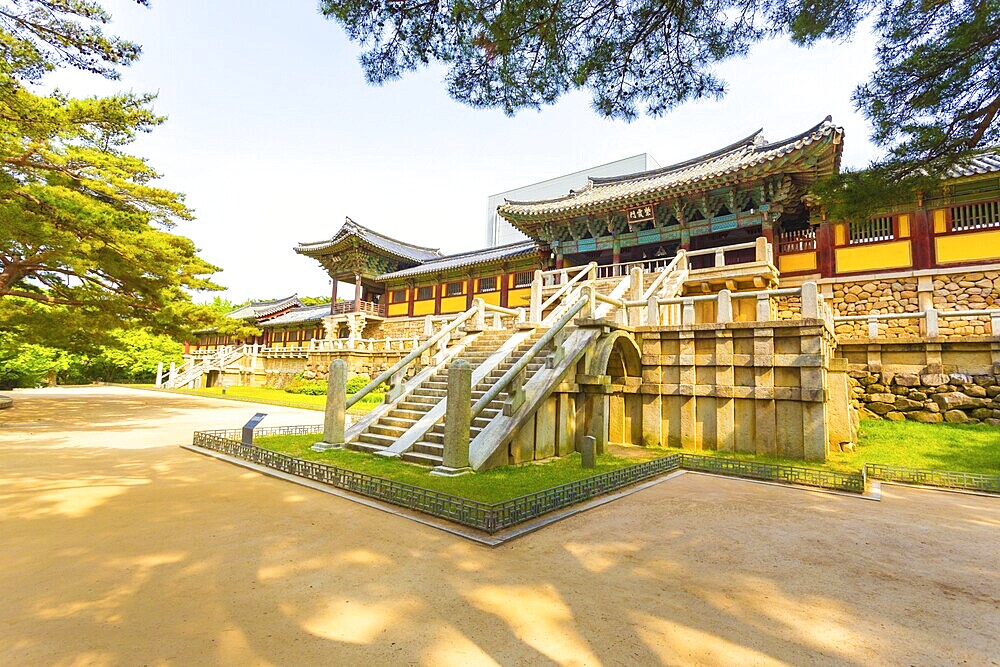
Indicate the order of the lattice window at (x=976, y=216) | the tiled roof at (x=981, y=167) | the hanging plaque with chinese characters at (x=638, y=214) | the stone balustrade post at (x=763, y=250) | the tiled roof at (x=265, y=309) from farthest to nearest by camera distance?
the tiled roof at (x=265, y=309), the hanging plaque with chinese characters at (x=638, y=214), the stone balustrade post at (x=763, y=250), the lattice window at (x=976, y=216), the tiled roof at (x=981, y=167)

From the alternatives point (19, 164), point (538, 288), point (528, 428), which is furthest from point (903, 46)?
point (19, 164)

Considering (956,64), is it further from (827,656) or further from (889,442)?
(889,442)

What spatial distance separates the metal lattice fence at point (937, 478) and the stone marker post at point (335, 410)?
9.44 m

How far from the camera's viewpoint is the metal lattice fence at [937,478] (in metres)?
6.59

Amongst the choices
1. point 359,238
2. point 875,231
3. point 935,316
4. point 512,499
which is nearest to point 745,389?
point 935,316

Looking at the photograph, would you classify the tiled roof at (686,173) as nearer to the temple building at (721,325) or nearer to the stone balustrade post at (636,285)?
the temple building at (721,325)

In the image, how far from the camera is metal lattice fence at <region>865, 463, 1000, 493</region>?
21.6ft

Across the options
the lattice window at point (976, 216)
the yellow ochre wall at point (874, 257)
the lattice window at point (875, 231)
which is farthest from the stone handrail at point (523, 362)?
the lattice window at point (976, 216)

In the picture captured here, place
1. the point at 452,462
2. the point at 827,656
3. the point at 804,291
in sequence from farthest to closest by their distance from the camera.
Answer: the point at 804,291, the point at 452,462, the point at 827,656

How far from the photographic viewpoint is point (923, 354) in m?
11.0

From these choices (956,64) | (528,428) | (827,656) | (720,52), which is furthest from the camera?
(528,428)

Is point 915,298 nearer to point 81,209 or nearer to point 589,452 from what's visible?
point 589,452

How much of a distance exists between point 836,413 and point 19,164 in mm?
20511

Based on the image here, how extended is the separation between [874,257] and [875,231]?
901mm
